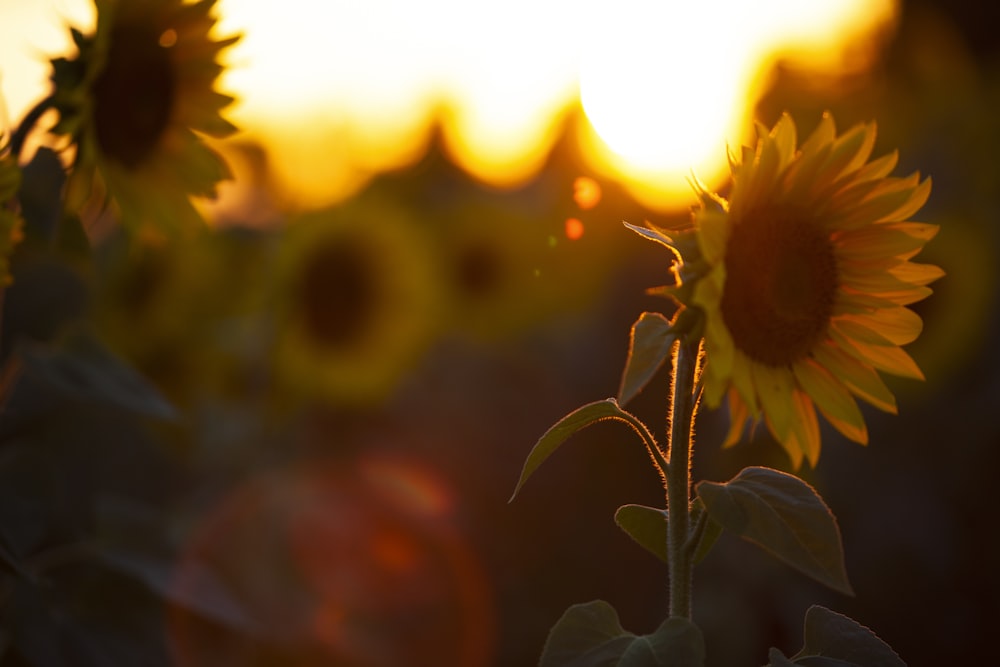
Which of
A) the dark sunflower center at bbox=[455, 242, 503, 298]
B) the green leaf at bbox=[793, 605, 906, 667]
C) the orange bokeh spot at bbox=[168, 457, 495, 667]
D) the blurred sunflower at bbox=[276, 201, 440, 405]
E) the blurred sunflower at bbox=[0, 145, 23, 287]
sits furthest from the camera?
the dark sunflower center at bbox=[455, 242, 503, 298]

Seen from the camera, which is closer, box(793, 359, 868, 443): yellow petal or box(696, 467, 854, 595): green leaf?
box(696, 467, 854, 595): green leaf

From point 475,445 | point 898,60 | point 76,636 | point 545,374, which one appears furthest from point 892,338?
point 898,60

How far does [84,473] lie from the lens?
3072mm

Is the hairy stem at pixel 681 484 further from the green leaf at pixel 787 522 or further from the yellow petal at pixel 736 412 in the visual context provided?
the yellow petal at pixel 736 412

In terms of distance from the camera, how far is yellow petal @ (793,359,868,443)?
1.51 metres

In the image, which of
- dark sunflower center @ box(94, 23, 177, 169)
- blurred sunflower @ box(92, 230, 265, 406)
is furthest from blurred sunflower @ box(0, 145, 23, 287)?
blurred sunflower @ box(92, 230, 265, 406)

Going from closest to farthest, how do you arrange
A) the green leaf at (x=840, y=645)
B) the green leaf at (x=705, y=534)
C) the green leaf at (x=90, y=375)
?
the green leaf at (x=840, y=645)
the green leaf at (x=705, y=534)
the green leaf at (x=90, y=375)

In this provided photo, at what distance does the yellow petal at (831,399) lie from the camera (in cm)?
151

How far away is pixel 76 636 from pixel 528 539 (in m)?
2.74

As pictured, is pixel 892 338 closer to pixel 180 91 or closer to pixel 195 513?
pixel 180 91

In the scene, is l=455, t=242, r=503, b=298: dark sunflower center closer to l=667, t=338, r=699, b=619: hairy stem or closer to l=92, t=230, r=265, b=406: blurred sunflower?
l=92, t=230, r=265, b=406: blurred sunflower

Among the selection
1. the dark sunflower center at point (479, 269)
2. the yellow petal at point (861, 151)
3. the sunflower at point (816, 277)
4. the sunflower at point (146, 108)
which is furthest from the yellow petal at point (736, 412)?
the dark sunflower center at point (479, 269)

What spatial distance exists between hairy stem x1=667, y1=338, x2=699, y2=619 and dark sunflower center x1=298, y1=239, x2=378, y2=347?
12.9ft

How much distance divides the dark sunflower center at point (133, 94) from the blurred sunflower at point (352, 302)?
8.81ft
